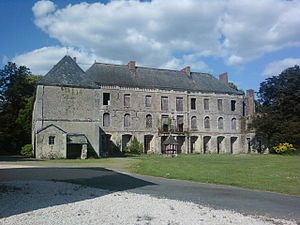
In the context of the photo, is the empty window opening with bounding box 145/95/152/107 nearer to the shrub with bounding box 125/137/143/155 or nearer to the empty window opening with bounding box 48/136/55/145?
the shrub with bounding box 125/137/143/155

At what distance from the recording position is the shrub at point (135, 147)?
34656mm

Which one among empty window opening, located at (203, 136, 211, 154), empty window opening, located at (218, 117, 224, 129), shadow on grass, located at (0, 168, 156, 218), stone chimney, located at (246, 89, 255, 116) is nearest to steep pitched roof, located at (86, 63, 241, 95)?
stone chimney, located at (246, 89, 255, 116)

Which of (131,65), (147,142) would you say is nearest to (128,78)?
(131,65)

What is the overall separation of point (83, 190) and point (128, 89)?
27.1 metres

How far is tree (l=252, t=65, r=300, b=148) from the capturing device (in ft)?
105

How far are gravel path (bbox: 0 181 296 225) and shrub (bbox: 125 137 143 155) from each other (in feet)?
85.8

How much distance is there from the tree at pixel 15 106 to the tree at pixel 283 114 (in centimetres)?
2823

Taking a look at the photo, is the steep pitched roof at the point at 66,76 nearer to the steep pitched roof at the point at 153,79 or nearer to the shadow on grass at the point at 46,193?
the steep pitched roof at the point at 153,79

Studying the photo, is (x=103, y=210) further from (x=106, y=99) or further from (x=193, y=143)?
(x=193, y=143)

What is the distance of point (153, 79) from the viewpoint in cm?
3788

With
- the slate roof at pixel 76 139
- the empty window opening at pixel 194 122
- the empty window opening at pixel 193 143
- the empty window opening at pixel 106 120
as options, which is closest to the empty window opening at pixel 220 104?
the empty window opening at pixel 194 122

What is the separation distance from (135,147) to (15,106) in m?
19.8

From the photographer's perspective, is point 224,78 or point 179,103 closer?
point 179,103

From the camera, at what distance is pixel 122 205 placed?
691 centimetres
